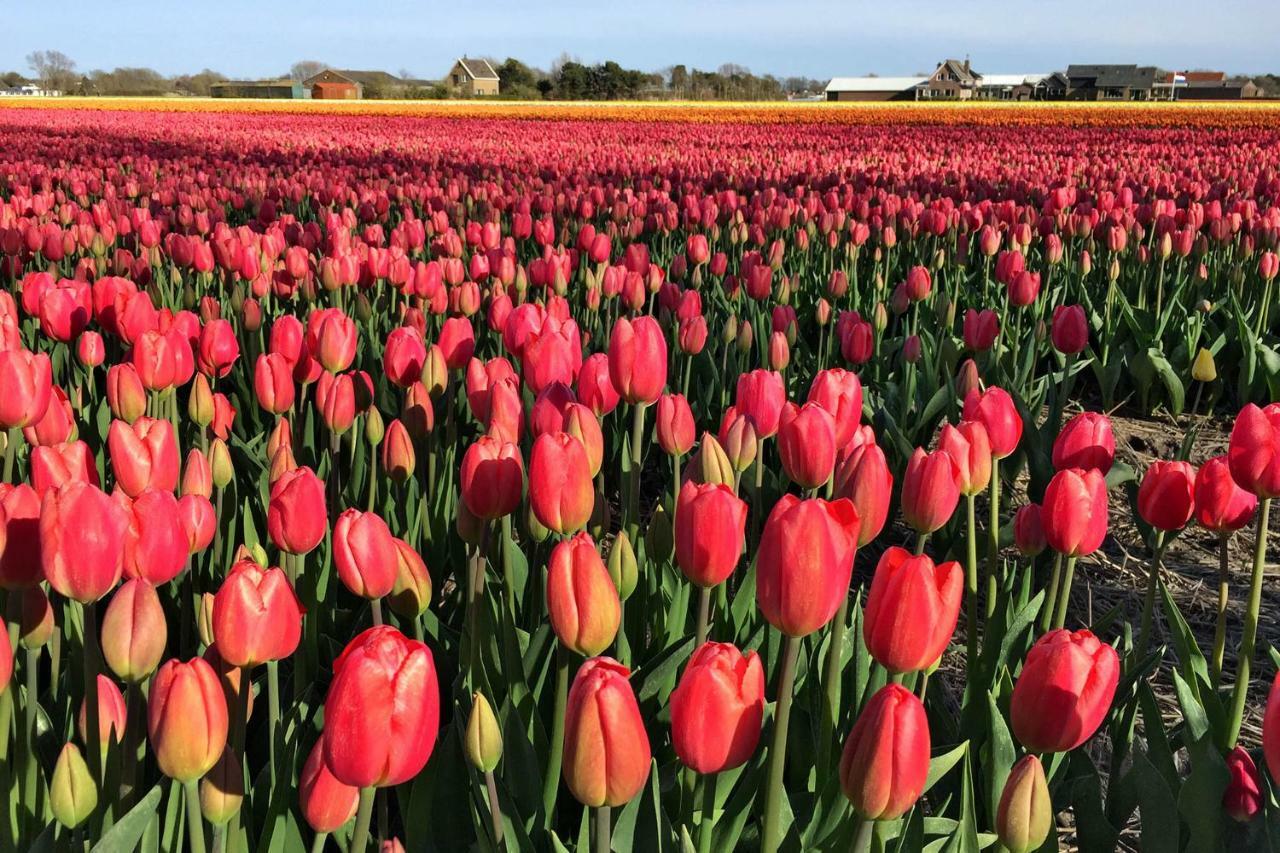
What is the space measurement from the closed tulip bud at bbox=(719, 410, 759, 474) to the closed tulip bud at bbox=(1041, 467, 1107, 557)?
1.65 feet

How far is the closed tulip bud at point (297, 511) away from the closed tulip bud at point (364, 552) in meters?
0.12

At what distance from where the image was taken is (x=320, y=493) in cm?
139

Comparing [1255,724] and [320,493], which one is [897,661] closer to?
[320,493]

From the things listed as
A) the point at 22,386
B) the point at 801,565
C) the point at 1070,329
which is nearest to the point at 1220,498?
the point at 801,565

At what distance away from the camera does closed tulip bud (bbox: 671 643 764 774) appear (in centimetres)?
88

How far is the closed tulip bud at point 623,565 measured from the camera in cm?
146

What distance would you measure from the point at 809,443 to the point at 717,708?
0.61 meters

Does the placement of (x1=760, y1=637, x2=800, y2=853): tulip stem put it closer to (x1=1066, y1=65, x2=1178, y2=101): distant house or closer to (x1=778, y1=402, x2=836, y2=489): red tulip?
(x1=778, y1=402, x2=836, y2=489): red tulip

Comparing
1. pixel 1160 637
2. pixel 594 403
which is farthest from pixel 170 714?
pixel 1160 637

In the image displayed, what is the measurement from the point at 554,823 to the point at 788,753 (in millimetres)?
325

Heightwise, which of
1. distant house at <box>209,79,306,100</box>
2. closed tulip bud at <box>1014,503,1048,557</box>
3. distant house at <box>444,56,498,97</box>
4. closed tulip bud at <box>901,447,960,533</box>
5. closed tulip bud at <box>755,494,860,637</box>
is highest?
distant house at <box>444,56,498,97</box>

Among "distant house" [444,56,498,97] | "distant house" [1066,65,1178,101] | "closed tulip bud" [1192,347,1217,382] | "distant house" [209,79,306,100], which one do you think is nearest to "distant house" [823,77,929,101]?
"distant house" [1066,65,1178,101]

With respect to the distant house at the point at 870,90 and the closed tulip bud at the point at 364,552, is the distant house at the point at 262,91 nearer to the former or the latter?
the distant house at the point at 870,90

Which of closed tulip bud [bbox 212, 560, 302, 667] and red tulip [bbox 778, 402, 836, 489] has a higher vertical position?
red tulip [bbox 778, 402, 836, 489]
